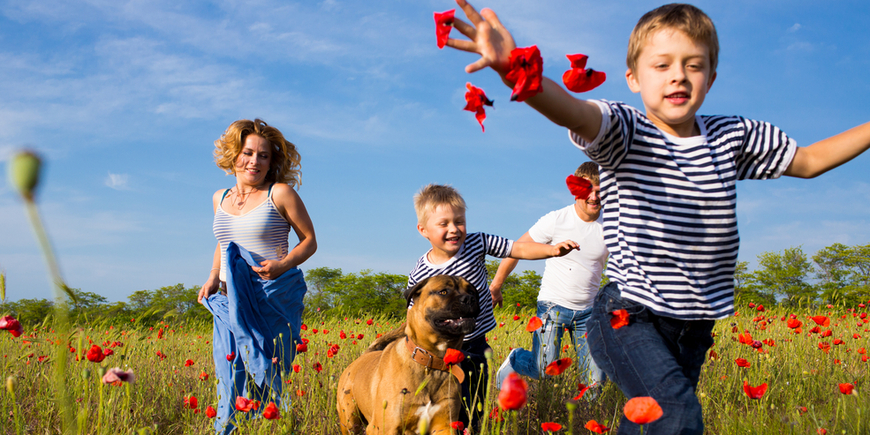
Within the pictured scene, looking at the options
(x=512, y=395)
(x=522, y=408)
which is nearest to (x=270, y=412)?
(x=512, y=395)

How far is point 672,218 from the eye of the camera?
91.6 inches

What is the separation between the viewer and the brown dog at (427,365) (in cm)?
335

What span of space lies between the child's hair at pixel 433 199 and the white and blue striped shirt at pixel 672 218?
179 centimetres

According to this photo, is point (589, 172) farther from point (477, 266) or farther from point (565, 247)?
point (565, 247)

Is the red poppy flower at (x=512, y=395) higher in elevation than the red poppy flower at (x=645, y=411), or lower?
higher

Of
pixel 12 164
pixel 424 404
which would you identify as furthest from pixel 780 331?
pixel 12 164

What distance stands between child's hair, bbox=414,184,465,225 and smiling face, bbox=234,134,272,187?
4.62 feet

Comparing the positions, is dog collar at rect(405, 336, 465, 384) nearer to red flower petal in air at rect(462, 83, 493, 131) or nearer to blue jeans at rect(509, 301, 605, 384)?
blue jeans at rect(509, 301, 605, 384)

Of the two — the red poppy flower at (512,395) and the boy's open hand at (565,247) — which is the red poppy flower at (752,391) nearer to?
the boy's open hand at (565,247)

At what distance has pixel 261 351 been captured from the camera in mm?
4152

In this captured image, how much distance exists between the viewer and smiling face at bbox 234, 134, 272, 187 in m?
4.45

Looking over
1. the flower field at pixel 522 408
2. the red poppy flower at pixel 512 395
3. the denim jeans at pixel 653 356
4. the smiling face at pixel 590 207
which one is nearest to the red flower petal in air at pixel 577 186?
the denim jeans at pixel 653 356

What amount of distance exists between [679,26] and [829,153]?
Result: 3.67 feet

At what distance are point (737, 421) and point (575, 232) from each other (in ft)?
8.18
